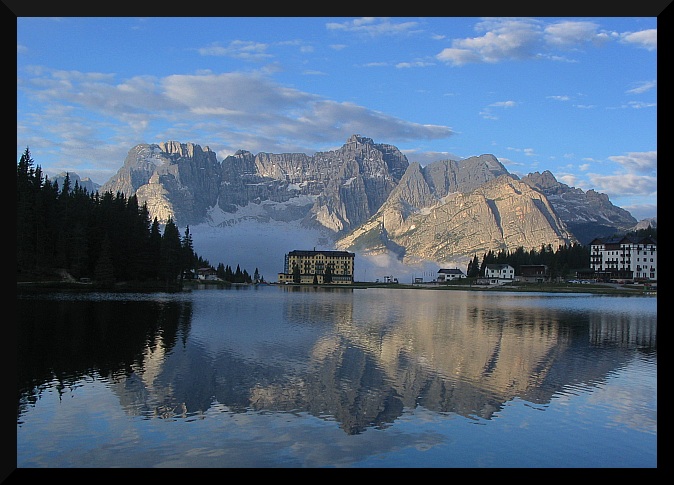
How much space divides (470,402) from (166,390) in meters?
10.3

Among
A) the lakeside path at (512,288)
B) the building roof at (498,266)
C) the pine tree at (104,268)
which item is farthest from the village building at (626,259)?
the pine tree at (104,268)

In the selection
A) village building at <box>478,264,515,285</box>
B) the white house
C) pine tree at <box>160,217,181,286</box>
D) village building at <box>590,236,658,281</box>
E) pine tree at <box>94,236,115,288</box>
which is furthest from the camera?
the white house

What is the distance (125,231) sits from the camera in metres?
96.5

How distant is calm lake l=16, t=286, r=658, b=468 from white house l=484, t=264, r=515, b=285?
151 m

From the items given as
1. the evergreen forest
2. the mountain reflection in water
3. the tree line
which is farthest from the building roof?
the mountain reflection in water

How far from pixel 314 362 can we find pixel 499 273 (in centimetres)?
17224

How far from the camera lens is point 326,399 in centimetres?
2073

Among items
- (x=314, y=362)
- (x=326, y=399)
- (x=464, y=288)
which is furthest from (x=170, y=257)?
(x=464, y=288)

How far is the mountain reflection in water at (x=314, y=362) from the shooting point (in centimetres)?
2006

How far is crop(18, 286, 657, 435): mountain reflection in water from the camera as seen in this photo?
20062mm

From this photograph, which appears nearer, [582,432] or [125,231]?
[582,432]

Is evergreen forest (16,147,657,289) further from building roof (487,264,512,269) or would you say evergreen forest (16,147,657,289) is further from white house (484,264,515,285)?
building roof (487,264,512,269)

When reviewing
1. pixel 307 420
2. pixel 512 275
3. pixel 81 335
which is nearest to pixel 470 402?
pixel 307 420
